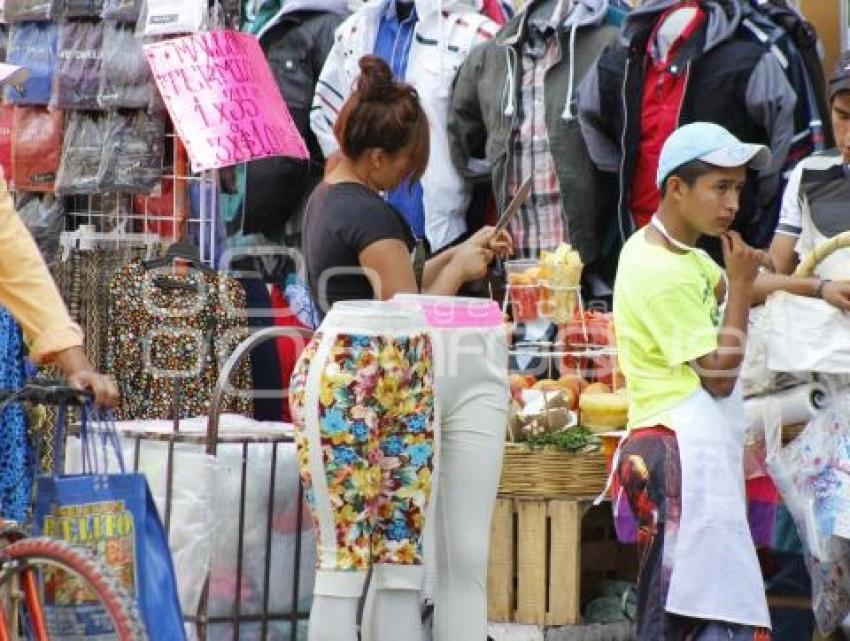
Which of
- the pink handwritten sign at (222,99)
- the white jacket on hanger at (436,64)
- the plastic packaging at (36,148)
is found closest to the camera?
the pink handwritten sign at (222,99)

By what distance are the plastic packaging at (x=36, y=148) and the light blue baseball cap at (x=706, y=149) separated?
5.29 m

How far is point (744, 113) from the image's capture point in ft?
26.3

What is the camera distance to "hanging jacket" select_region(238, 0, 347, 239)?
9.59 meters

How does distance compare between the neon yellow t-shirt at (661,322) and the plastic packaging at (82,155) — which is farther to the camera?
the plastic packaging at (82,155)

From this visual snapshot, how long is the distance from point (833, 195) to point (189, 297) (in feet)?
8.31

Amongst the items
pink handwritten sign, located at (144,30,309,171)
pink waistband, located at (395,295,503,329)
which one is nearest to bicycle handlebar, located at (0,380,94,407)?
→ pink waistband, located at (395,295,503,329)

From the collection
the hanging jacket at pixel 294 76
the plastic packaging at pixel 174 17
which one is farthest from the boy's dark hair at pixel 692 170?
the plastic packaging at pixel 174 17

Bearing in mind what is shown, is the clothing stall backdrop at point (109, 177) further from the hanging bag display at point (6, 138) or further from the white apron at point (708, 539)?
the white apron at point (708, 539)

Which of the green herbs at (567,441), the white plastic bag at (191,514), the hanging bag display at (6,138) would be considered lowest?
the white plastic bag at (191,514)

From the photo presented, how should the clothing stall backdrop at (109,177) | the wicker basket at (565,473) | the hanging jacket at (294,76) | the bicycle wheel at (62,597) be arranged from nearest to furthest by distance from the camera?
the bicycle wheel at (62,597)
the wicker basket at (565,473)
the clothing stall backdrop at (109,177)
the hanging jacket at (294,76)

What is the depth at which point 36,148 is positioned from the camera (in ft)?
34.6

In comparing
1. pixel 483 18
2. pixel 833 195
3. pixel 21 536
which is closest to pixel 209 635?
pixel 21 536

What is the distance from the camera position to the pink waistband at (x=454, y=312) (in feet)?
19.1

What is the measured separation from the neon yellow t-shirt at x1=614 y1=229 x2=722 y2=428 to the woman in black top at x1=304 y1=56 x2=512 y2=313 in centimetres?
51
